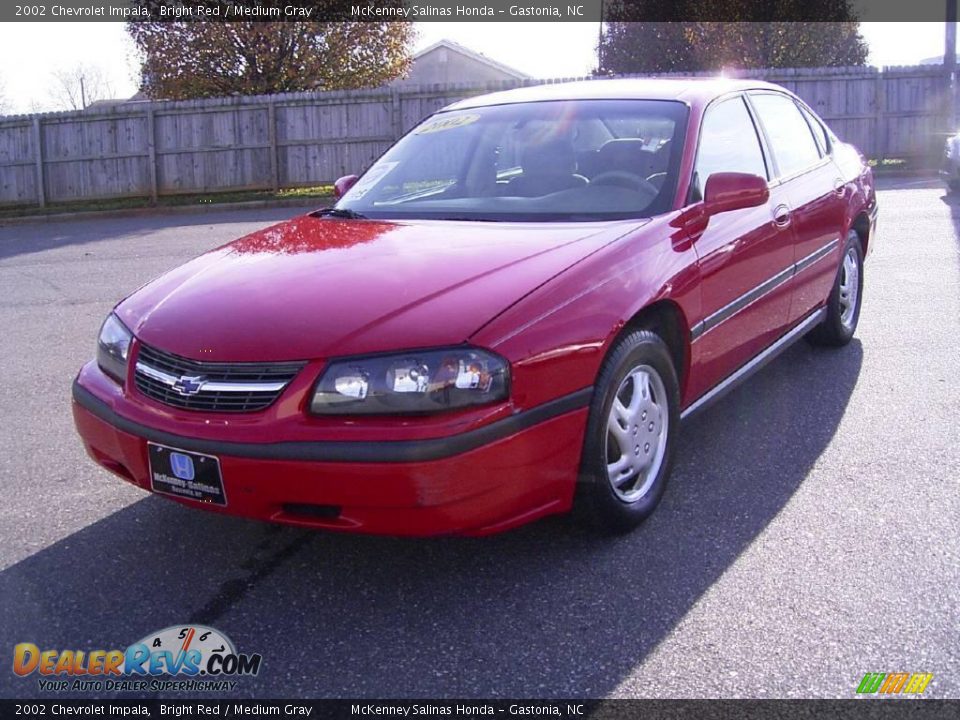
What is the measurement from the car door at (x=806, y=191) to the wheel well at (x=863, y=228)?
37 cm

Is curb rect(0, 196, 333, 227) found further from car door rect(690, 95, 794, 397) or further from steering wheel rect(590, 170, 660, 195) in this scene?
steering wheel rect(590, 170, 660, 195)

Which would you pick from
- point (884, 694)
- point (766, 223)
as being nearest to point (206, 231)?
point (766, 223)

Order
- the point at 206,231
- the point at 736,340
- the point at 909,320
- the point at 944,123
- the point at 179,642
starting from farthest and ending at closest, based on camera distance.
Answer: the point at 944,123
the point at 206,231
the point at 909,320
the point at 736,340
the point at 179,642

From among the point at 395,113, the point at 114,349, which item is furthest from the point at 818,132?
the point at 395,113

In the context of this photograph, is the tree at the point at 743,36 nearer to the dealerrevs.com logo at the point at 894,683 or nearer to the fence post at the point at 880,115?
the fence post at the point at 880,115

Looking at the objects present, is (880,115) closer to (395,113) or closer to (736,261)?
(395,113)

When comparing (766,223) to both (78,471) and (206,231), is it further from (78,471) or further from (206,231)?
(206,231)

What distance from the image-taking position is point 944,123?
1939 centimetres

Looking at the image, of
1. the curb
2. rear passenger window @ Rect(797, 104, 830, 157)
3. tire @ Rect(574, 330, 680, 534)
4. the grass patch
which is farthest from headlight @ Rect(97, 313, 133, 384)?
the grass patch

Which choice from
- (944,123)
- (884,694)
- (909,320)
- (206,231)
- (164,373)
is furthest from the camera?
(944,123)

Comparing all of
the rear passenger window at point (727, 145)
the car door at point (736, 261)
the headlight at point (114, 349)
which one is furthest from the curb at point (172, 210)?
the headlight at point (114, 349)

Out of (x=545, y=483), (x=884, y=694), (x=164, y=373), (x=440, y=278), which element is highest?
(x=440, y=278)

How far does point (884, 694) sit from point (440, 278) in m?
1.72

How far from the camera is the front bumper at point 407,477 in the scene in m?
2.83
